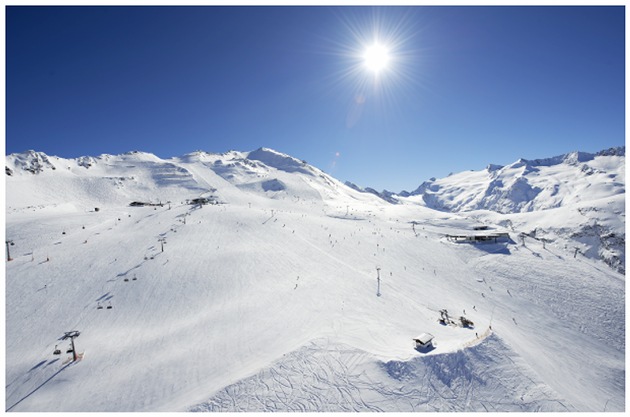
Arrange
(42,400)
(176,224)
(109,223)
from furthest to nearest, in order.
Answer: (109,223), (176,224), (42,400)

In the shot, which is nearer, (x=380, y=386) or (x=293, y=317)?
(x=380, y=386)

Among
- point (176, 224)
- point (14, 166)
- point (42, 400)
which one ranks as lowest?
point (42, 400)

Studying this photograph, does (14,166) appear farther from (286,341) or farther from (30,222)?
(286,341)

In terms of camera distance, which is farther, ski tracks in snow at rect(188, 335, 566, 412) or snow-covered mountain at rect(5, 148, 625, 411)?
snow-covered mountain at rect(5, 148, 625, 411)

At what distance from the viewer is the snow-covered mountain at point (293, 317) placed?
17000 mm

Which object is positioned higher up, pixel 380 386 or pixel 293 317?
pixel 293 317

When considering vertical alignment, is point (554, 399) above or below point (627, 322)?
above

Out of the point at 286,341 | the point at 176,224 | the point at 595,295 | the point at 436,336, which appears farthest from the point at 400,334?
the point at 176,224

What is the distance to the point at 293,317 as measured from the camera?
25812mm

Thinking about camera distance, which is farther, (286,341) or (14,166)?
(14,166)

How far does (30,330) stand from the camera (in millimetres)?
27500

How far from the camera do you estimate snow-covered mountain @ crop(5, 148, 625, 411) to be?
17.0 m

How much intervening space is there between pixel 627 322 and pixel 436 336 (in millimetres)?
33026

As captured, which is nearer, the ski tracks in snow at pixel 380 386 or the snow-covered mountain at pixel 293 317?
the ski tracks in snow at pixel 380 386
